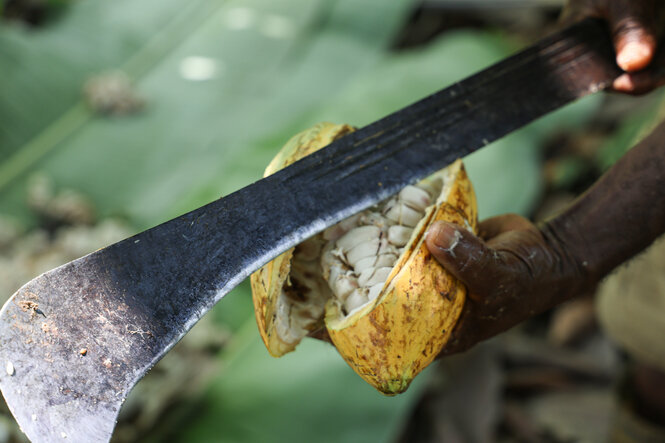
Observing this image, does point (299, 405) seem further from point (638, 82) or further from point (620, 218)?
point (638, 82)

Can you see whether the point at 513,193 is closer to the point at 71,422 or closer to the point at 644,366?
the point at 644,366

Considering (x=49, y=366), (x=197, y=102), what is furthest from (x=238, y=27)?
(x=49, y=366)

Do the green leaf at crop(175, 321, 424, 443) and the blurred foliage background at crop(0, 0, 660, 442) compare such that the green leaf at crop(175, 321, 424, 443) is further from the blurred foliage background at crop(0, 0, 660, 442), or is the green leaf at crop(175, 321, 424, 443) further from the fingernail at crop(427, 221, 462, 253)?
the fingernail at crop(427, 221, 462, 253)

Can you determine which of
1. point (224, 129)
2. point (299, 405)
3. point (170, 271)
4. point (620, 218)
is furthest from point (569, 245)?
point (224, 129)

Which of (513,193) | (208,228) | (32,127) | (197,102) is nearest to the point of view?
(208,228)

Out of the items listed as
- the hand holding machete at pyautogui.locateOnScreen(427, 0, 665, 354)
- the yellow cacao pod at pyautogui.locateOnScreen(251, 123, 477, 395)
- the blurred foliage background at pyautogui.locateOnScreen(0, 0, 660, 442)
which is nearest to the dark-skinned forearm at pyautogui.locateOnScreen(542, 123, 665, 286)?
the hand holding machete at pyautogui.locateOnScreen(427, 0, 665, 354)

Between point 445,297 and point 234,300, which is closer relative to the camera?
point 445,297
